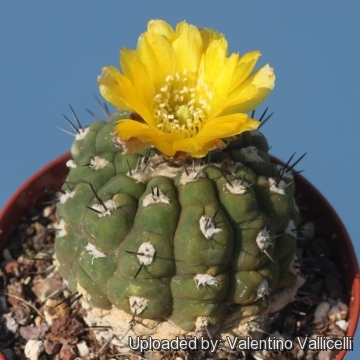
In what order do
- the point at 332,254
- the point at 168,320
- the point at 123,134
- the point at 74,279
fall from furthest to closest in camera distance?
1. the point at 332,254
2. the point at 74,279
3. the point at 168,320
4. the point at 123,134

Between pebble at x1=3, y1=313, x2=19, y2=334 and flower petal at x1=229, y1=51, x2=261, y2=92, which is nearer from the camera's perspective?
flower petal at x1=229, y1=51, x2=261, y2=92

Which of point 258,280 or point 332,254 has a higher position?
point 258,280

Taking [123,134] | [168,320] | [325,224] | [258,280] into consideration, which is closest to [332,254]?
[325,224]

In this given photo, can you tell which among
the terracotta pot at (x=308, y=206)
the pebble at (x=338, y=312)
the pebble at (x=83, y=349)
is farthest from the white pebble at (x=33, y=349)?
the pebble at (x=338, y=312)

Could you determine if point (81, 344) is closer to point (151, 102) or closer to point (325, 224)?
point (151, 102)

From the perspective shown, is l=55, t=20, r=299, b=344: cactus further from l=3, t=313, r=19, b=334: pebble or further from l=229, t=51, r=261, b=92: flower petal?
l=3, t=313, r=19, b=334: pebble

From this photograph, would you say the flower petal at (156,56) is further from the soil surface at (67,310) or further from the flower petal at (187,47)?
the soil surface at (67,310)

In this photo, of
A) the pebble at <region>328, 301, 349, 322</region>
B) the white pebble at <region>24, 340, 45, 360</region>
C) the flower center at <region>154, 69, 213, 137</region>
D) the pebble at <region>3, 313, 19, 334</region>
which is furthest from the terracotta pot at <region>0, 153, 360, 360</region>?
the flower center at <region>154, 69, 213, 137</region>
